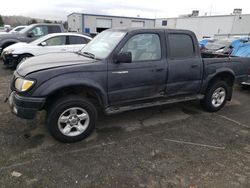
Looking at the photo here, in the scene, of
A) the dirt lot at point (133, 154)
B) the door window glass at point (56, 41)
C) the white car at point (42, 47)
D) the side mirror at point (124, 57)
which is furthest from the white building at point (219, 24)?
the side mirror at point (124, 57)

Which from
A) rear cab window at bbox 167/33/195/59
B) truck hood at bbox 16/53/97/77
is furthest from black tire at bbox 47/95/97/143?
rear cab window at bbox 167/33/195/59

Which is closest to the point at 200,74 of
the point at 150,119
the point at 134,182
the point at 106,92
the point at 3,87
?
the point at 150,119

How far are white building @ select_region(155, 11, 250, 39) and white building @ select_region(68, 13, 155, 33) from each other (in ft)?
24.0

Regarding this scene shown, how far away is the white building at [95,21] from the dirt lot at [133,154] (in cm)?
3107

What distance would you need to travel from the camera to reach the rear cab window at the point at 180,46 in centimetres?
432

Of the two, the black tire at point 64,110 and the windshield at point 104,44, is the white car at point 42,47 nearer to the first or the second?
the windshield at point 104,44

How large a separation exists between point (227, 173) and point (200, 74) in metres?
2.24

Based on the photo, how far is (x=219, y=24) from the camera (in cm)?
2983

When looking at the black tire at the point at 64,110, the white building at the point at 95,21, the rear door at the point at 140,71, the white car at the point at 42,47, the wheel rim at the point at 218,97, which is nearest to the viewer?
the black tire at the point at 64,110

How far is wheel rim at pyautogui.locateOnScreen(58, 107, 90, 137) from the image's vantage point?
350 centimetres

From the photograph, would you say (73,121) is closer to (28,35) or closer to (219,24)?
(28,35)

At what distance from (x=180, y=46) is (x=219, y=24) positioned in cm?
2918

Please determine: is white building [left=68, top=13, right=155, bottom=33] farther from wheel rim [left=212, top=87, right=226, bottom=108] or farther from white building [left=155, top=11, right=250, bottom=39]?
wheel rim [left=212, top=87, right=226, bottom=108]

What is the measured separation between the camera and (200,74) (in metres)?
4.70
